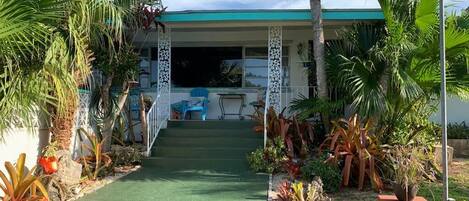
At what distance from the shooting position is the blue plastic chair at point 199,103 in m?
12.2

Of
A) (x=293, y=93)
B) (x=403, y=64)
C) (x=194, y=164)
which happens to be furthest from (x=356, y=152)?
(x=293, y=93)

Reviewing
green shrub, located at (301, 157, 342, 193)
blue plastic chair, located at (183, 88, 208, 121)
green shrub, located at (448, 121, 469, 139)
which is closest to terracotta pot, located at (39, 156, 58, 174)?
green shrub, located at (301, 157, 342, 193)

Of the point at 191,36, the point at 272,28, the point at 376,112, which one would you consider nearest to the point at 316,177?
the point at 376,112

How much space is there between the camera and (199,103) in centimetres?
1236

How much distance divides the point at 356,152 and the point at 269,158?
69.8 inches

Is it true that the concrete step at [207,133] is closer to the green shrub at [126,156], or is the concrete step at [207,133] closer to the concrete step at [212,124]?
the concrete step at [212,124]

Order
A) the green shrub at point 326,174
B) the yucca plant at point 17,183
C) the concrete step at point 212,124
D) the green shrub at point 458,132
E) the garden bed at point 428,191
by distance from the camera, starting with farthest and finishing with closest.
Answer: the green shrub at point 458,132 < the concrete step at point 212,124 < the green shrub at point 326,174 < the garden bed at point 428,191 < the yucca plant at point 17,183

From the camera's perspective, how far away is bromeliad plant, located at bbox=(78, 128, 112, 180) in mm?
8617

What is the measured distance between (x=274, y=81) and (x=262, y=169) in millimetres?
2794

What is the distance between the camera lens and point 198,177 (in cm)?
887

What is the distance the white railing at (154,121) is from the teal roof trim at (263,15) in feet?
6.17

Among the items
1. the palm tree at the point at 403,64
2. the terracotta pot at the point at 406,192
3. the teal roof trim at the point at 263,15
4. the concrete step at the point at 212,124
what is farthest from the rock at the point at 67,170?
the terracotta pot at the point at 406,192

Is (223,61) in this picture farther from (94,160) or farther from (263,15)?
(94,160)

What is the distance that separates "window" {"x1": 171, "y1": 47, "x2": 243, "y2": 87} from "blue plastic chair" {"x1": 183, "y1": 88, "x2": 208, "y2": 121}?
60 centimetres
